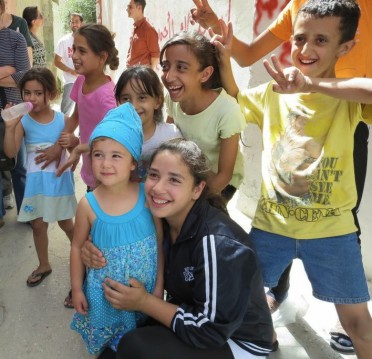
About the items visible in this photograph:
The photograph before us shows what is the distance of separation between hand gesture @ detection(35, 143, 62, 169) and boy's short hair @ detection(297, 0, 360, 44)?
5.05 feet

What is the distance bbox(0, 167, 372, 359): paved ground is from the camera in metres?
1.97

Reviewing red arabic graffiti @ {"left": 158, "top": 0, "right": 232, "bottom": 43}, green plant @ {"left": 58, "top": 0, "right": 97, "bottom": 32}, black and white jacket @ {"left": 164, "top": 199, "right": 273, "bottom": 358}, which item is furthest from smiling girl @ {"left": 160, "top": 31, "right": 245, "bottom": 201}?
green plant @ {"left": 58, "top": 0, "right": 97, "bottom": 32}

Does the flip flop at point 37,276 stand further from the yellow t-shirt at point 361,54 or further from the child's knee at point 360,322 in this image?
the yellow t-shirt at point 361,54

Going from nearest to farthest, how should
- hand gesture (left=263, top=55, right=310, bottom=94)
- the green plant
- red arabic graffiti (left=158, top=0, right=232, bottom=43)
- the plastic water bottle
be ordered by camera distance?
hand gesture (left=263, top=55, right=310, bottom=94)
the plastic water bottle
red arabic graffiti (left=158, top=0, right=232, bottom=43)
the green plant

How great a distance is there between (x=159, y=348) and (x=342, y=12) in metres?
1.35

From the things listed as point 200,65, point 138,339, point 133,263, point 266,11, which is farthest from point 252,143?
point 138,339

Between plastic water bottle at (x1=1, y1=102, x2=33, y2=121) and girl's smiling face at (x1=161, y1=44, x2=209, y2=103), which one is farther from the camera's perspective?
plastic water bottle at (x1=1, y1=102, x2=33, y2=121)

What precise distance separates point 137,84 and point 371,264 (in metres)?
1.78

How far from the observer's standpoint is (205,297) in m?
1.32

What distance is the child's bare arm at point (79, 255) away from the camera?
5.35ft

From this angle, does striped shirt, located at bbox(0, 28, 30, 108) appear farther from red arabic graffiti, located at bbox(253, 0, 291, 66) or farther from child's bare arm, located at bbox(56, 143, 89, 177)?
red arabic graffiti, located at bbox(253, 0, 291, 66)

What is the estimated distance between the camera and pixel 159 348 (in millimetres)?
1343

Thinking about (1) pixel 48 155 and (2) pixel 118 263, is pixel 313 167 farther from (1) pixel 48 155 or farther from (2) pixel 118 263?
(1) pixel 48 155

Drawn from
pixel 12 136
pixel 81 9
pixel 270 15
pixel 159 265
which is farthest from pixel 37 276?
pixel 81 9
